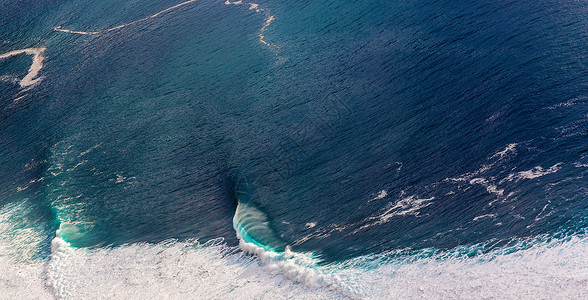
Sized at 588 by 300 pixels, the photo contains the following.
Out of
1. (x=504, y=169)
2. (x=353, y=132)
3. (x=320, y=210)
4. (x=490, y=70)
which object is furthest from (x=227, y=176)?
(x=490, y=70)

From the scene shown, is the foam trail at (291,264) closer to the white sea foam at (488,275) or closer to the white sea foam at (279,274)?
the white sea foam at (279,274)

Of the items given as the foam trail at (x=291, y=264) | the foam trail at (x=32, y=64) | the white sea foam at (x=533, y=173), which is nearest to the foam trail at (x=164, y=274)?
the foam trail at (x=291, y=264)

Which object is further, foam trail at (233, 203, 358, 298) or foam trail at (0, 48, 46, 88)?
foam trail at (0, 48, 46, 88)

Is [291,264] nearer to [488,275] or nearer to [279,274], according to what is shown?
[279,274]

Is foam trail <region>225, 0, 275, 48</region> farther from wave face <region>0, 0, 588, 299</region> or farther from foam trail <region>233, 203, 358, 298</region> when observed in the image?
foam trail <region>233, 203, 358, 298</region>

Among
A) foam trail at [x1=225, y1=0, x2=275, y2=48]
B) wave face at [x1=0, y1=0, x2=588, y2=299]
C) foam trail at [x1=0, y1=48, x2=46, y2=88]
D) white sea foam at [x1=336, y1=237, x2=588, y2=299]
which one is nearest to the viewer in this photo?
white sea foam at [x1=336, y1=237, x2=588, y2=299]

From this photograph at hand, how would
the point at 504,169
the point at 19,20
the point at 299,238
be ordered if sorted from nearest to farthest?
the point at 299,238 → the point at 504,169 → the point at 19,20

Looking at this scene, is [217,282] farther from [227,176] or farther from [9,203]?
[9,203]

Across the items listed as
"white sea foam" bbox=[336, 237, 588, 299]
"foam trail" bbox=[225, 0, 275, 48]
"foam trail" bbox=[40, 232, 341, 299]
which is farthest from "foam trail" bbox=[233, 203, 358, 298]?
"foam trail" bbox=[225, 0, 275, 48]
